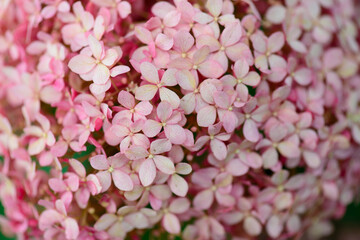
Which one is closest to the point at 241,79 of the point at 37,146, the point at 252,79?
the point at 252,79

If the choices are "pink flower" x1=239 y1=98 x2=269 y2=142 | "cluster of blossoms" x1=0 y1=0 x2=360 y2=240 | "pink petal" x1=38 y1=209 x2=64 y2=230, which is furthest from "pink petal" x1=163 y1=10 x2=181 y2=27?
"pink petal" x1=38 y1=209 x2=64 y2=230

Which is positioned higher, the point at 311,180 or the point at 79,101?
the point at 79,101

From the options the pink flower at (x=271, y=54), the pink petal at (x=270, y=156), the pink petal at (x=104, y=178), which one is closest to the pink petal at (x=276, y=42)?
the pink flower at (x=271, y=54)

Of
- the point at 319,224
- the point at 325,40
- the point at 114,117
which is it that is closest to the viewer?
the point at 114,117

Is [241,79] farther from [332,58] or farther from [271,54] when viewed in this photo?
[332,58]

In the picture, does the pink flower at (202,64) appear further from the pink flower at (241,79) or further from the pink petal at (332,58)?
the pink petal at (332,58)

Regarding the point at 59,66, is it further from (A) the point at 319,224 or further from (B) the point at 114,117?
(A) the point at 319,224

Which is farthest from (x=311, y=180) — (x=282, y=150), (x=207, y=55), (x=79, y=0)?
(x=79, y=0)

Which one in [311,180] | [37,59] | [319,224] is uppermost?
[37,59]
